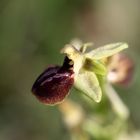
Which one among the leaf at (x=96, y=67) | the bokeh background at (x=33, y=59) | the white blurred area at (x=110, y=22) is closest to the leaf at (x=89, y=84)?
the leaf at (x=96, y=67)

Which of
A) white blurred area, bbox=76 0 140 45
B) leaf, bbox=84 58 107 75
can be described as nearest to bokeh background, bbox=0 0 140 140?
white blurred area, bbox=76 0 140 45

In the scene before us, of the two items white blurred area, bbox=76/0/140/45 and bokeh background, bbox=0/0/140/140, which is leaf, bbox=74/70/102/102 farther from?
white blurred area, bbox=76/0/140/45

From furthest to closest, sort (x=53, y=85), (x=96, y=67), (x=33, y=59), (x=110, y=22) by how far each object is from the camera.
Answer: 1. (x=110, y=22)
2. (x=33, y=59)
3. (x=96, y=67)
4. (x=53, y=85)

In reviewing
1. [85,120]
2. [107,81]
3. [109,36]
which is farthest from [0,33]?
[107,81]

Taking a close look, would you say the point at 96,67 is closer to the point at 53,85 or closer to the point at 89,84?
the point at 89,84

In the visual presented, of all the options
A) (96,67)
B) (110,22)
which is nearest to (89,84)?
(96,67)

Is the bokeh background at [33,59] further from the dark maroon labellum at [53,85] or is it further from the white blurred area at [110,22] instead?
the dark maroon labellum at [53,85]
